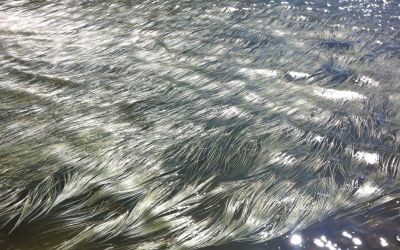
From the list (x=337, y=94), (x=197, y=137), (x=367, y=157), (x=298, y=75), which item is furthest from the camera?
(x=298, y=75)

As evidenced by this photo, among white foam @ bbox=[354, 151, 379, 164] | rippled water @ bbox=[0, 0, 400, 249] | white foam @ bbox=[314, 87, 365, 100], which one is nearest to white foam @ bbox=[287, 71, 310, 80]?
rippled water @ bbox=[0, 0, 400, 249]

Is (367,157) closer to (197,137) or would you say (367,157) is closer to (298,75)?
(197,137)

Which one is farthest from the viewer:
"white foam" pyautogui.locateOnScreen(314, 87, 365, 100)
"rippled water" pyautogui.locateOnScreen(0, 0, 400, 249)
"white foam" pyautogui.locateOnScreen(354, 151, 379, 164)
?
"white foam" pyautogui.locateOnScreen(314, 87, 365, 100)

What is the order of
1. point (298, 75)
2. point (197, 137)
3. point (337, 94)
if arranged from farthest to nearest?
point (298, 75)
point (337, 94)
point (197, 137)

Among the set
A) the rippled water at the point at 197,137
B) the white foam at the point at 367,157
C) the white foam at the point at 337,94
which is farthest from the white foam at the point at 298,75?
the white foam at the point at 367,157

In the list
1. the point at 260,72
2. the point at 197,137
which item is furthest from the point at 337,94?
the point at 197,137

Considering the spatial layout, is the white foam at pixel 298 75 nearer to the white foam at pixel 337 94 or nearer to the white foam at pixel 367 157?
the white foam at pixel 337 94

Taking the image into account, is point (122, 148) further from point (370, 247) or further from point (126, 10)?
point (126, 10)

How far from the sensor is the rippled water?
149 centimetres

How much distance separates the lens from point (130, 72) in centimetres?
280

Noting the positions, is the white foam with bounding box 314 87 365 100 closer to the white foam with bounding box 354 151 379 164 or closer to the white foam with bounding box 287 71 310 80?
the white foam with bounding box 287 71 310 80

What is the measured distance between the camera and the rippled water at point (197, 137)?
1487mm

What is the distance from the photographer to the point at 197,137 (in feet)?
6.72

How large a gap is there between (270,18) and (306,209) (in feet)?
9.88
